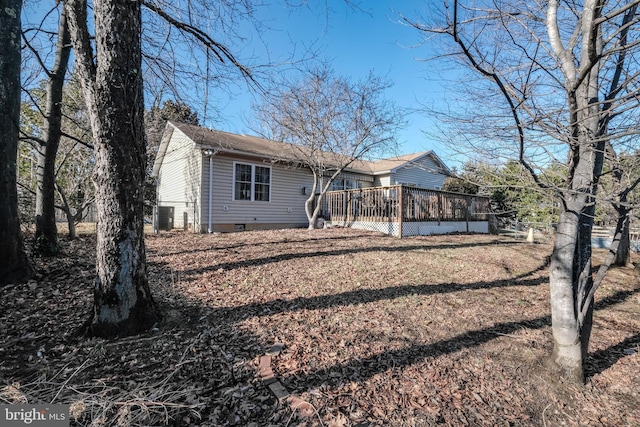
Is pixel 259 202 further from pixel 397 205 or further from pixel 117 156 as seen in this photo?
pixel 117 156

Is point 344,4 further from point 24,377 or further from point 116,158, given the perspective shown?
point 24,377

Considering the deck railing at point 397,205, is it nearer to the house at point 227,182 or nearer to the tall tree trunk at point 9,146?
the house at point 227,182

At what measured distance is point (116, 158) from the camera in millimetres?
2764

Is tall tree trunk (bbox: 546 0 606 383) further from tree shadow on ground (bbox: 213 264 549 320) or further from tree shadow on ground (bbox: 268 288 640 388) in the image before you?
tree shadow on ground (bbox: 213 264 549 320)

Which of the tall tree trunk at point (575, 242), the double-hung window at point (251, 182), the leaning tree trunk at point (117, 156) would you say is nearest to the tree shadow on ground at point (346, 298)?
the leaning tree trunk at point (117, 156)

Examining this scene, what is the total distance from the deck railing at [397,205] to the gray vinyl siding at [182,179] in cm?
513

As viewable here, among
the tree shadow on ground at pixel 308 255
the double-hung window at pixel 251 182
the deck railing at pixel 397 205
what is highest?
the double-hung window at pixel 251 182

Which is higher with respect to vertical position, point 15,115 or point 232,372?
point 15,115

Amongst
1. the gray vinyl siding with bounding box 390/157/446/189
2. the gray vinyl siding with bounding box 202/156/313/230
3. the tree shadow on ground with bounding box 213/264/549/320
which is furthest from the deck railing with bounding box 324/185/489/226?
the tree shadow on ground with bounding box 213/264/549/320

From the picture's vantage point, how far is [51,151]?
227 inches

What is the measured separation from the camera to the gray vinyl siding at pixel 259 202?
1043 cm

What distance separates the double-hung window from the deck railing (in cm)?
258

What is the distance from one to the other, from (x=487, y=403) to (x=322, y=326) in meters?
1.62

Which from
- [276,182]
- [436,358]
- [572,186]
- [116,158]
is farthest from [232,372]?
[276,182]
